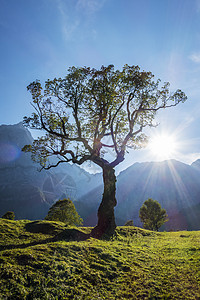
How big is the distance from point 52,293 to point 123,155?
1412 cm

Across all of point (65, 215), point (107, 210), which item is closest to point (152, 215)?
point (65, 215)

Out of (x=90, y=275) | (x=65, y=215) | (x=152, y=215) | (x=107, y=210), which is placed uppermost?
(x=107, y=210)

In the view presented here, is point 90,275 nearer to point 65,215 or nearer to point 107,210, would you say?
point 107,210

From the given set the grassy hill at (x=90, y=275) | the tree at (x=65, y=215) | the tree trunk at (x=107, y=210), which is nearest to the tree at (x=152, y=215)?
the tree at (x=65, y=215)

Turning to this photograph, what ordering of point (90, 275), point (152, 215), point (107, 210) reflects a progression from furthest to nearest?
point (152, 215)
point (107, 210)
point (90, 275)

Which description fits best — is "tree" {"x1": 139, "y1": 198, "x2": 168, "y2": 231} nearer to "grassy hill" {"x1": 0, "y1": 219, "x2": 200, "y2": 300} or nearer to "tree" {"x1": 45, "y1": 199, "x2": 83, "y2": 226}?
"tree" {"x1": 45, "y1": 199, "x2": 83, "y2": 226}

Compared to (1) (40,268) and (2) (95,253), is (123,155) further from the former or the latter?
(1) (40,268)

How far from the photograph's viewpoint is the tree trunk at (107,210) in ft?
44.2

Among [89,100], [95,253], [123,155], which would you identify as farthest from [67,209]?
[95,253]

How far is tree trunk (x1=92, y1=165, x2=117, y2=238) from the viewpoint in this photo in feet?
44.2

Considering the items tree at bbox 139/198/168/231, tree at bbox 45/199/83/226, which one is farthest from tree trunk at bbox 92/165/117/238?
tree at bbox 139/198/168/231

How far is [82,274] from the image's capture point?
15.6 feet

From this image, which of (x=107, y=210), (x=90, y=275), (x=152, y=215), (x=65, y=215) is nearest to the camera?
(x=90, y=275)

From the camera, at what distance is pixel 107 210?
48.1 feet
